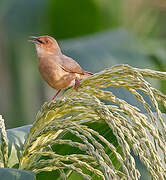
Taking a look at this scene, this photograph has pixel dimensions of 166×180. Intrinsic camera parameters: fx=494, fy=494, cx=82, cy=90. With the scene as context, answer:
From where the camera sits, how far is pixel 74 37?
3875mm

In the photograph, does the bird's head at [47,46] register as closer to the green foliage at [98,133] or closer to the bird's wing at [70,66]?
the bird's wing at [70,66]

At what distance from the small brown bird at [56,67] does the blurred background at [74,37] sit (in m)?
0.69

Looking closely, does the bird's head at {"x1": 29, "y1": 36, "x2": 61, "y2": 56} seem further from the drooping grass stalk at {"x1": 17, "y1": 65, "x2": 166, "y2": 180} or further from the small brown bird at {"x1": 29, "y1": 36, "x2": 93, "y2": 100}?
the drooping grass stalk at {"x1": 17, "y1": 65, "x2": 166, "y2": 180}

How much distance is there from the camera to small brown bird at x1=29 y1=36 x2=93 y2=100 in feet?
6.33

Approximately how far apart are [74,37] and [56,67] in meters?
1.90

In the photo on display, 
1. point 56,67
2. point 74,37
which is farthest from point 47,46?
point 74,37

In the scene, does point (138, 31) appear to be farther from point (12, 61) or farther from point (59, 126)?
point (59, 126)

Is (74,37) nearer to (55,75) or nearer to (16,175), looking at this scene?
(55,75)

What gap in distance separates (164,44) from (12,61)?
1313 millimetres

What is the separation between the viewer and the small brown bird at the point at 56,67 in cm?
193

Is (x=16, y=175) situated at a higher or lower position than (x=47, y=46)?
lower

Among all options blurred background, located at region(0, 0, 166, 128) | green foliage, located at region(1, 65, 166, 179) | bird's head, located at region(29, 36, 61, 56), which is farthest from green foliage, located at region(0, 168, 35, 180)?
blurred background, located at region(0, 0, 166, 128)

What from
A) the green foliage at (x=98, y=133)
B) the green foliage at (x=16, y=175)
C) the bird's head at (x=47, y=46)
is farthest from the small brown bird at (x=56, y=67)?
the green foliage at (x=16, y=175)

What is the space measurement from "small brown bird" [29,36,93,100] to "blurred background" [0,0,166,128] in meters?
0.69
